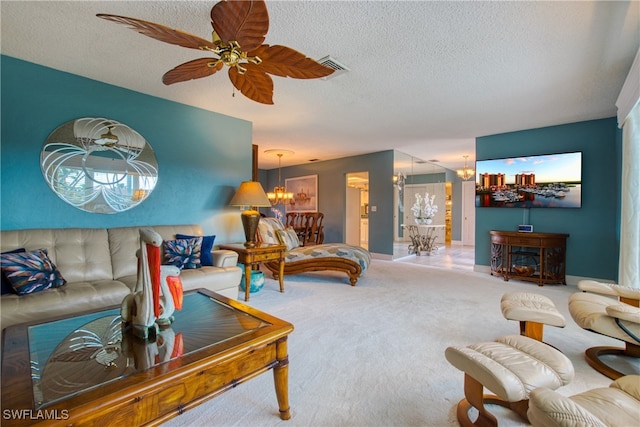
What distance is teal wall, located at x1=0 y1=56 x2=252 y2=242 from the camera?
103 inches

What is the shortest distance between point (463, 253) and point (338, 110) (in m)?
5.58

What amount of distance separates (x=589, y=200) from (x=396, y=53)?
13.2 feet

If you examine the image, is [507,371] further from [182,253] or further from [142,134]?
[142,134]

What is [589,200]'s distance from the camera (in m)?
4.27

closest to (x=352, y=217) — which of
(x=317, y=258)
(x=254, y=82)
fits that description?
(x=317, y=258)

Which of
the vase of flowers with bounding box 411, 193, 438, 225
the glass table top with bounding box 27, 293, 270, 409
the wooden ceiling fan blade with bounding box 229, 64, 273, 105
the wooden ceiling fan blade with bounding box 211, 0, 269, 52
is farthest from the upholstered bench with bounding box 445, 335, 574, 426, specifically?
the vase of flowers with bounding box 411, 193, 438, 225

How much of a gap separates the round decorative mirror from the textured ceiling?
58 cm

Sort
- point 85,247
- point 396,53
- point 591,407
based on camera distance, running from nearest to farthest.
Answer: point 591,407 < point 396,53 < point 85,247

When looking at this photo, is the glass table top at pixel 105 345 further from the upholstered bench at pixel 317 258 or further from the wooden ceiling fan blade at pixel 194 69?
the upholstered bench at pixel 317 258

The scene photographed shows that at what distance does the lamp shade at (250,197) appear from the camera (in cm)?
391

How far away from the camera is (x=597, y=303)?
2.15m

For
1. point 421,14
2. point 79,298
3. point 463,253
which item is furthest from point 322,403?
point 463,253

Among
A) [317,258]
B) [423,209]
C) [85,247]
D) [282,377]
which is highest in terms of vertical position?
[423,209]

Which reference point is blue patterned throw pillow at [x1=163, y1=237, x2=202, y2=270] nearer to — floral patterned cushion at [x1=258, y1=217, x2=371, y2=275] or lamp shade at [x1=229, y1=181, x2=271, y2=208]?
lamp shade at [x1=229, y1=181, x2=271, y2=208]
